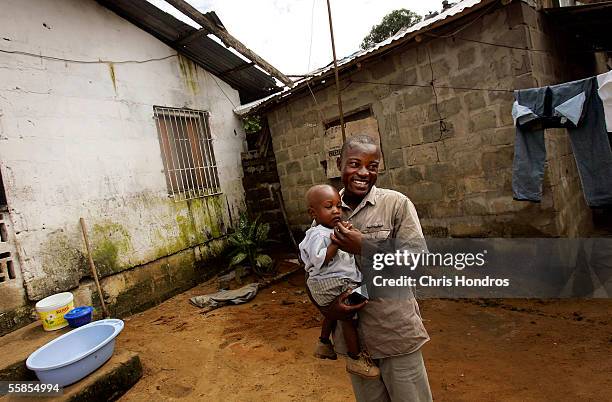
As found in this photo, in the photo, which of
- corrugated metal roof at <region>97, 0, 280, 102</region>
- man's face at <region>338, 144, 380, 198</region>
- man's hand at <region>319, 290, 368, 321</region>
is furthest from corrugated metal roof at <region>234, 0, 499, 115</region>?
man's hand at <region>319, 290, 368, 321</region>

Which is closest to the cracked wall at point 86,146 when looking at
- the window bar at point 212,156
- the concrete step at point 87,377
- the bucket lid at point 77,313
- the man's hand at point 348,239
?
the window bar at point 212,156

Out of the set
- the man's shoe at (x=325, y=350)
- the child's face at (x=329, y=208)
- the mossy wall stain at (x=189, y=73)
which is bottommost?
the man's shoe at (x=325, y=350)

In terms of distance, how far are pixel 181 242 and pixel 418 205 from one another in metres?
4.27

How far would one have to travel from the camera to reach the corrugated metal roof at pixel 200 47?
19.4ft

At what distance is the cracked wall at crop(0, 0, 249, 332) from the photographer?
14.9 ft

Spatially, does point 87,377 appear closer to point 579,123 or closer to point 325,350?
point 325,350

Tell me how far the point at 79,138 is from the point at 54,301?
7.77 feet

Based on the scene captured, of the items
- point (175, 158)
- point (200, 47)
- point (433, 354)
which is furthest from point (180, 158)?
point (433, 354)

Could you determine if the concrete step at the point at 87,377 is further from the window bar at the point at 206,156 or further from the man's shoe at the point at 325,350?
the window bar at the point at 206,156

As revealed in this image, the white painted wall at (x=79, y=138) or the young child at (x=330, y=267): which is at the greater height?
the white painted wall at (x=79, y=138)

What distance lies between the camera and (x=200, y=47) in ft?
22.5

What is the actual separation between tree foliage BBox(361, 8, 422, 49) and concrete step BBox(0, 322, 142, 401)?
15020 mm

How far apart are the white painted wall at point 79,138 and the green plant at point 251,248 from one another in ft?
2.66

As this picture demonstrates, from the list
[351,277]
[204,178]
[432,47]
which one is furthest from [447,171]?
[204,178]
